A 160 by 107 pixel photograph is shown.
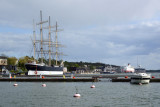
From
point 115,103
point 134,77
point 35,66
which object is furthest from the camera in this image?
point 35,66

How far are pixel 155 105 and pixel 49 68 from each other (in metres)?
128

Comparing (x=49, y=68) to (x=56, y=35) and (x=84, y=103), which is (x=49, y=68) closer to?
(x=56, y=35)

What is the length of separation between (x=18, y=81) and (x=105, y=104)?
6025 cm

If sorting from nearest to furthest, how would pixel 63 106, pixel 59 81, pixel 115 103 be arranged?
pixel 63 106
pixel 115 103
pixel 59 81

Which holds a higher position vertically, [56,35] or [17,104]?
[56,35]

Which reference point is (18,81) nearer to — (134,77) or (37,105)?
(134,77)

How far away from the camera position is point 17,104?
41.4m

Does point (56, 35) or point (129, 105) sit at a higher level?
point (56, 35)

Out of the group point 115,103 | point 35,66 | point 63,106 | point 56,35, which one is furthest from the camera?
point 56,35

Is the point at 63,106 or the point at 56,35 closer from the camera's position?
the point at 63,106

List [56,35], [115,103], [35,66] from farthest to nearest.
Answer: [56,35], [35,66], [115,103]

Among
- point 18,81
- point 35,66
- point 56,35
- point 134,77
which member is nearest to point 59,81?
point 18,81

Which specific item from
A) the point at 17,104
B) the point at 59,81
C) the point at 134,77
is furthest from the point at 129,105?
the point at 59,81

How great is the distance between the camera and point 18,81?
9506 centimetres
